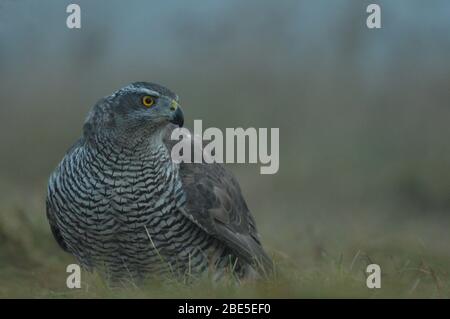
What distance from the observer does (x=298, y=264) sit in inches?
357

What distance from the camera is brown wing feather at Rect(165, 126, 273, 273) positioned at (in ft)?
25.0

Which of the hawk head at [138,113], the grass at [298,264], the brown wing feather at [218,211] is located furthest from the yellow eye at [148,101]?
the grass at [298,264]

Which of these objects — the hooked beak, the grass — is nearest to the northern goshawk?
the hooked beak

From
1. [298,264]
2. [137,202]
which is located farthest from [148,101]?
[298,264]

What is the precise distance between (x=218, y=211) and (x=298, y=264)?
1549 millimetres

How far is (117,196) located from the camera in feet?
24.2

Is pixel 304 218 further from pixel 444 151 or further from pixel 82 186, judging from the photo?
pixel 82 186

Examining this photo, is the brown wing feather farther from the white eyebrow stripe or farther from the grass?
the white eyebrow stripe

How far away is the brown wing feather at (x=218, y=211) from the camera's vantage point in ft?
25.0

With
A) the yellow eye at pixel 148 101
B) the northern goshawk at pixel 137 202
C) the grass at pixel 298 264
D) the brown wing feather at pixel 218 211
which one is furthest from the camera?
the brown wing feather at pixel 218 211

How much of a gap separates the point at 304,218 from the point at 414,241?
298cm

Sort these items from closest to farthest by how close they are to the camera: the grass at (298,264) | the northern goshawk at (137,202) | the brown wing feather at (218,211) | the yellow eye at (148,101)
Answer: the grass at (298,264) < the northern goshawk at (137,202) < the yellow eye at (148,101) < the brown wing feather at (218,211)

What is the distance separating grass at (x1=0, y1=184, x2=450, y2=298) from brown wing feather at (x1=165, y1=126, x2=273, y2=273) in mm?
277

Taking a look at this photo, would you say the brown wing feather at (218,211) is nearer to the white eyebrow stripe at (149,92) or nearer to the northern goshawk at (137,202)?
the northern goshawk at (137,202)
